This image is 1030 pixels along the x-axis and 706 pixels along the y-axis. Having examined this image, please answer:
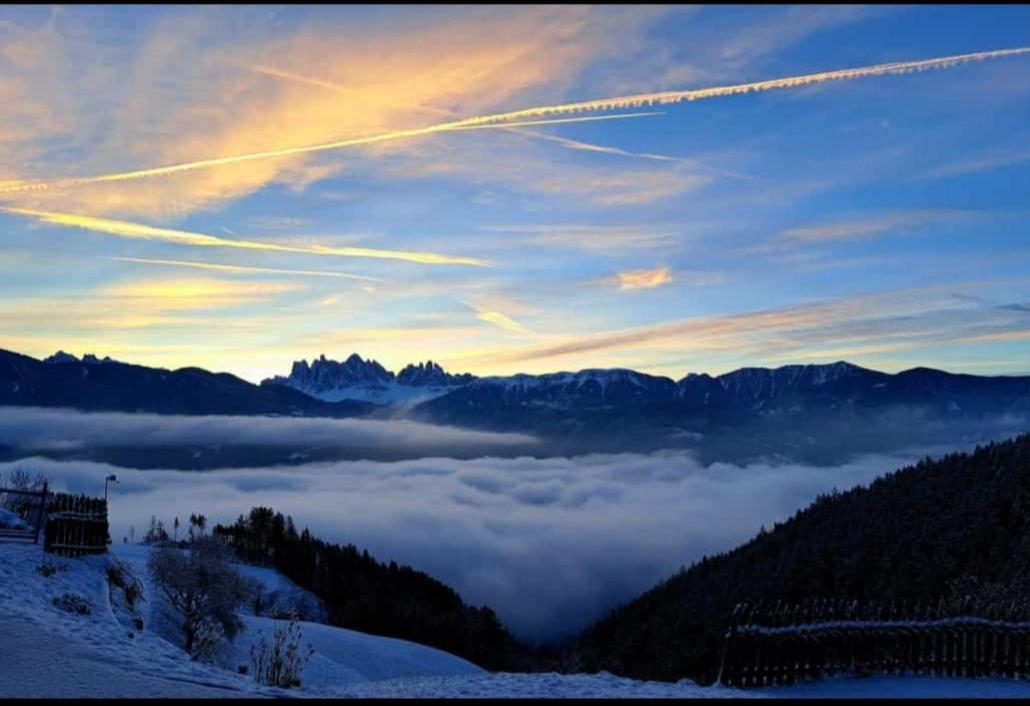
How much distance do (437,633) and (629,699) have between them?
3242 inches

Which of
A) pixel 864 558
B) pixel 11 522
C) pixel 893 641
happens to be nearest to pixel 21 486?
pixel 11 522

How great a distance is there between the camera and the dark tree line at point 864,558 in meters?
80.3

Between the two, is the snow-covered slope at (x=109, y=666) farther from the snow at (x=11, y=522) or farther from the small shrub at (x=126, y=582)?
the snow at (x=11, y=522)

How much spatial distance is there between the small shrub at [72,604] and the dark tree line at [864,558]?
58389 millimetres

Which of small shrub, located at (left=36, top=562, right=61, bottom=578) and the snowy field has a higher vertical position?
the snowy field

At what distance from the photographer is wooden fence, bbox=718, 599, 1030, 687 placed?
1661cm

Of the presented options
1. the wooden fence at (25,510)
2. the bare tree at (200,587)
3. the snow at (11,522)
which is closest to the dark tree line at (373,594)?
the wooden fence at (25,510)

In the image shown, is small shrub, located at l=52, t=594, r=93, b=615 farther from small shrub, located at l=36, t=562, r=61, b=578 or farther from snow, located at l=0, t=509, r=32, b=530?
snow, located at l=0, t=509, r=32, b=530

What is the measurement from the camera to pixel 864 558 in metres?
92.6

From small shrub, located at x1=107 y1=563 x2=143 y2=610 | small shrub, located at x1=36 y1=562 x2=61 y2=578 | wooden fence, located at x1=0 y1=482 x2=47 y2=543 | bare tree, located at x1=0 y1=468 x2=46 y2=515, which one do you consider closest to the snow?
wooden fence, located at x1=0 y1=482 x2=47 y2=543

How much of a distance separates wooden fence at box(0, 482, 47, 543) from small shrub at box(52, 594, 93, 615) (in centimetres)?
945

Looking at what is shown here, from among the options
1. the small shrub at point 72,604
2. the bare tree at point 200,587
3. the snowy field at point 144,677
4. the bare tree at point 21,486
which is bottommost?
the bare tree at point 200,587

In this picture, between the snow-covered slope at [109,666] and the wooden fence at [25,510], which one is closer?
the snow-covered slope at [109,666]

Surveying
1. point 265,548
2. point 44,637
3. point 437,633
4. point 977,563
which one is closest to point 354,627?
point 437,633
